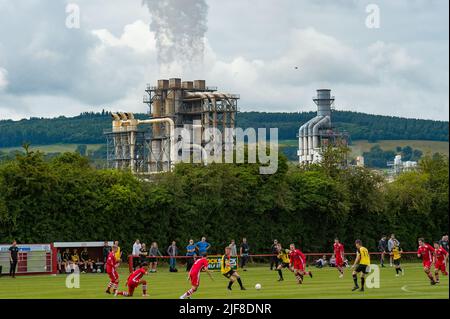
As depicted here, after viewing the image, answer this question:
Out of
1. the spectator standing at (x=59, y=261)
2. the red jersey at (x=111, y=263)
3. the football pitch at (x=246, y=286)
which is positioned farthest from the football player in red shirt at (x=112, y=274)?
the spectator standing at (x=59, y=261)

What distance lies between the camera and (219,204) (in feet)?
242

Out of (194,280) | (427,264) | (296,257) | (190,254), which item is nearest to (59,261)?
(190,254)

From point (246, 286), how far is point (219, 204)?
28397mm

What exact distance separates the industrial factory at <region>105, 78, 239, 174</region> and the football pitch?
65.7 meters

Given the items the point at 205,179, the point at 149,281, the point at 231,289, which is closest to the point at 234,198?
the point at 205,179

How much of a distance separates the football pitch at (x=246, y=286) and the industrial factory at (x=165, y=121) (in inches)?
2585

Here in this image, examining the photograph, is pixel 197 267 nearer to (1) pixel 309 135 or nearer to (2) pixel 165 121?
(2) pixel 165 121

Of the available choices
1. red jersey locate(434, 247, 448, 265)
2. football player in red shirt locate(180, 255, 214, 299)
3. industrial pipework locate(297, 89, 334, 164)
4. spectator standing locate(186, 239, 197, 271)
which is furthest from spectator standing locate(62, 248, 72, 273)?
industrial pipework locate(297, 89, 334, 164)

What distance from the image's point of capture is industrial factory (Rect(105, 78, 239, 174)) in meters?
123

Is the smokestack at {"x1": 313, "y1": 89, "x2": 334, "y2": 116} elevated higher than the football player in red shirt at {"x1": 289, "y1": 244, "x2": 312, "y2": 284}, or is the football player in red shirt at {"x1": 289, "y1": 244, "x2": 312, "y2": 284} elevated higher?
the smokestack at {"x1": 313, "y1": 89, "x2": 334, "y2": 116}

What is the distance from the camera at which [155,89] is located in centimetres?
12706

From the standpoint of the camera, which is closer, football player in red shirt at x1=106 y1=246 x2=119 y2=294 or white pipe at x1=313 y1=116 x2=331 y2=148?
football player in red shirt at x1=106 y1=246 x2=119 y2=294

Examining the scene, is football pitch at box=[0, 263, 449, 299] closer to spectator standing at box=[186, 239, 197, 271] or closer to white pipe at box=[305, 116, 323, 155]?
spectator standing at box=[186, 239, 197, 271]

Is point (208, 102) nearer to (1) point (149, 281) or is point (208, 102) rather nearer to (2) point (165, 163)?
(2) point (165, 163)
